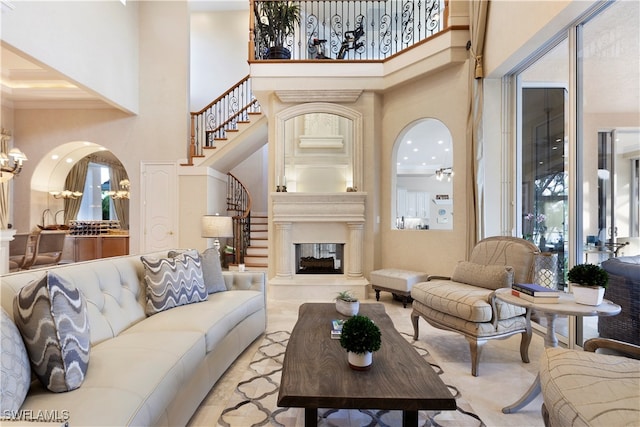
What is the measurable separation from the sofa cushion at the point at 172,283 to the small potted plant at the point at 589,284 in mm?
2753

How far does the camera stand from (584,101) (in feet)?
9.46

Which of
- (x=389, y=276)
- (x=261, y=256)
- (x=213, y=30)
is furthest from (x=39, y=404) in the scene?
(x=213, y=30)

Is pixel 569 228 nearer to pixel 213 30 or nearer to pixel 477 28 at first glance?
pixel 477 28

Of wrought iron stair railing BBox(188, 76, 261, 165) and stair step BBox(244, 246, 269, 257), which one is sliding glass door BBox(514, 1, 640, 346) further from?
wrought iron stair railing BBox(188, 76, 261, 165)

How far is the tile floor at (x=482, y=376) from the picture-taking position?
1.90m

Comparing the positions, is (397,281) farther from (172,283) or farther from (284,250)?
(172,283)

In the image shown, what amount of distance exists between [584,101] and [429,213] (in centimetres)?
262

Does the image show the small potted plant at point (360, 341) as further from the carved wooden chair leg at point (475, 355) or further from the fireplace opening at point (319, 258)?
the fireplace opening at point (319, 258)

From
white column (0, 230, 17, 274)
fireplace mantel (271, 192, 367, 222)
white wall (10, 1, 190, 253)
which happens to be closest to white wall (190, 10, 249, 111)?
white wall (10, 1, 190, 253)

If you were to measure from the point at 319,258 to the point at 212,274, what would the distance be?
2.35 metres

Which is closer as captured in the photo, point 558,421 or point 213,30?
point 558,421

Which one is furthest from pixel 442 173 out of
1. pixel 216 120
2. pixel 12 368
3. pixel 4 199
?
pixel 4 199

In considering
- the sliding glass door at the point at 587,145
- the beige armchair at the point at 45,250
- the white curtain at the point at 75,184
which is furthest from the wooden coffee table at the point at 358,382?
the white curtain at the point at 75,184

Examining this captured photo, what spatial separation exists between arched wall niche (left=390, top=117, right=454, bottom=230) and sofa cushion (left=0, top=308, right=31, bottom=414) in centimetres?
451
